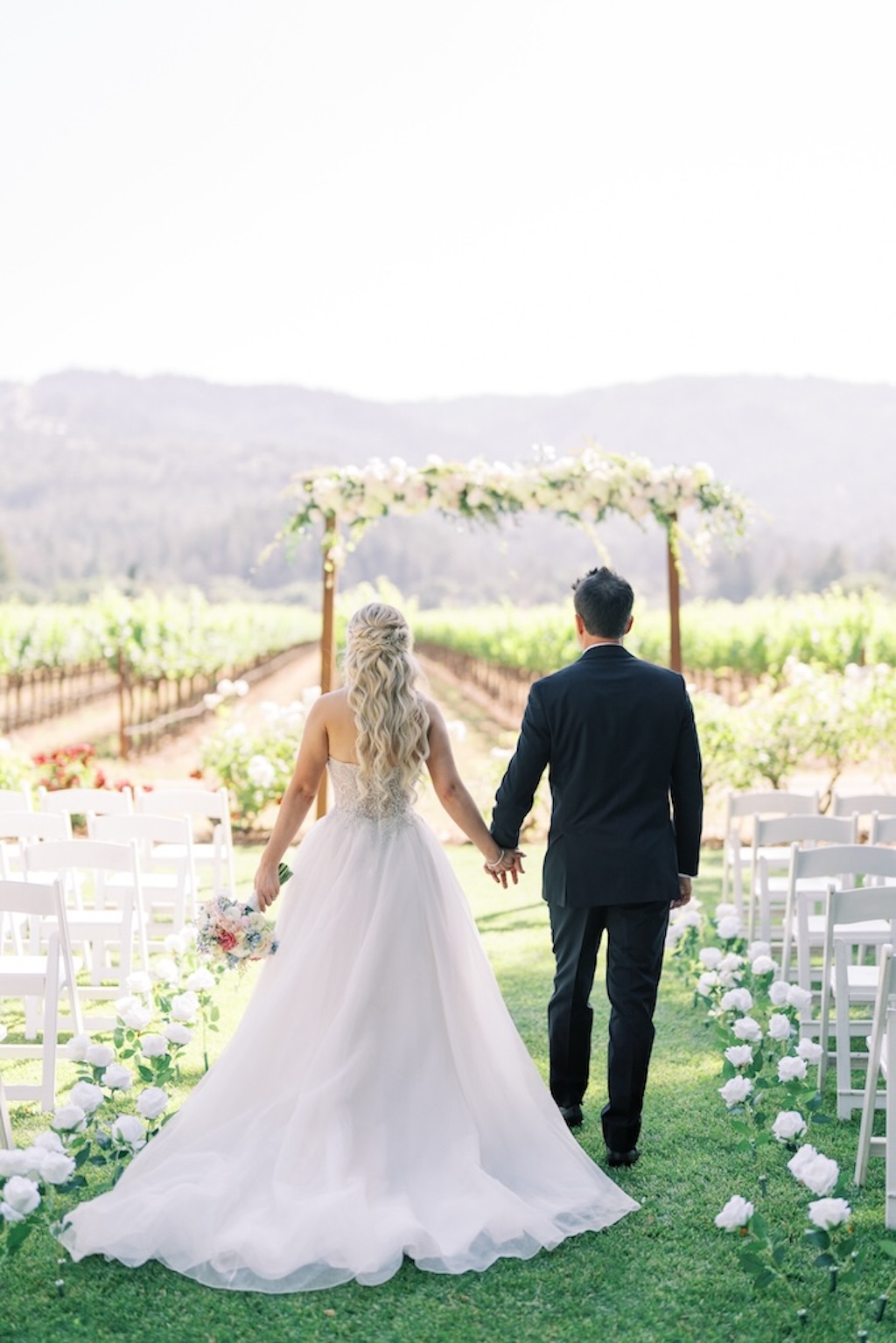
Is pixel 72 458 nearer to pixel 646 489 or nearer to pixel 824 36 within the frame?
pixel 824 36

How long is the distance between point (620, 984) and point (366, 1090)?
756 mm

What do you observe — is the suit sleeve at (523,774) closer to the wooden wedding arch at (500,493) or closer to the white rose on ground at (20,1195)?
the white rose on ground at (20,1195)

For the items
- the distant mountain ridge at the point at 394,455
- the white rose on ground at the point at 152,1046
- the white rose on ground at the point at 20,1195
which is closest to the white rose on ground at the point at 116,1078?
the white rose on ground at the point at 152,1046

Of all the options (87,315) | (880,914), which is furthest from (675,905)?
(87,315)

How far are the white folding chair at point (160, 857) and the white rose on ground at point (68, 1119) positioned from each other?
2280 mm

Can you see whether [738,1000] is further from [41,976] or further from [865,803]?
[865,803]

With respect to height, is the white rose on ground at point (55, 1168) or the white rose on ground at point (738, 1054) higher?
the white rose on ground at point (55, 1168)

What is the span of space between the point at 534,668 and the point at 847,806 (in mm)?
15856

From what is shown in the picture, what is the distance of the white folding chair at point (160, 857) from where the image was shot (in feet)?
17.9

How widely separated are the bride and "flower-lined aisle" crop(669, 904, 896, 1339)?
40cm

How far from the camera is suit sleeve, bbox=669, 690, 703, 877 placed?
11.7 ft

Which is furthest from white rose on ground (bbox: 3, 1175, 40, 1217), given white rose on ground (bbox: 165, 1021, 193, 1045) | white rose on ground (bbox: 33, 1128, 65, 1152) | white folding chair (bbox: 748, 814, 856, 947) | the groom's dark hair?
white folding chair (bbox: 748, 814, 856, 947)

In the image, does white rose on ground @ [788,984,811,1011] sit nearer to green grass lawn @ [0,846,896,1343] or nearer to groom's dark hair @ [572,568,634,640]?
green grass lawn @ [0,846,896,1343]

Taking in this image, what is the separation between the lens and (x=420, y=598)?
60469 millimetres
